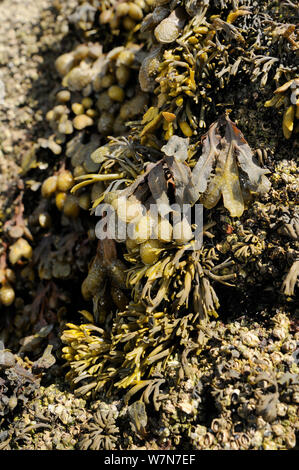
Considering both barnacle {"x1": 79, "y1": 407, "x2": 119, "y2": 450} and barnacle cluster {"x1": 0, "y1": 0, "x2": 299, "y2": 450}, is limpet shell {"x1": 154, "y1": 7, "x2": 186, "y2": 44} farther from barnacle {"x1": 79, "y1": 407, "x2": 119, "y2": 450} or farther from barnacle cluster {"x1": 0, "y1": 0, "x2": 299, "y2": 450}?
barnacle {"x1": 79, "y1": 407, "x2": 119, "y2": 450}

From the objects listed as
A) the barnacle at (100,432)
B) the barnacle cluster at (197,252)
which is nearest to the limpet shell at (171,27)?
the barnacle cluster at (197,252)

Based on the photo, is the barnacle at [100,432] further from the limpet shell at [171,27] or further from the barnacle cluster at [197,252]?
the limpet shell at [171,27]

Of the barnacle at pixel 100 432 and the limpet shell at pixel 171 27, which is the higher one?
the limpet shell at pixel 171 27

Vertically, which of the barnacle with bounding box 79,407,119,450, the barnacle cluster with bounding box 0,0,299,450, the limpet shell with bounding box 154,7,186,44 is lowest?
the barnacle with bounding box 79,407,119,450

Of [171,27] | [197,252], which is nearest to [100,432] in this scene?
[197,252]

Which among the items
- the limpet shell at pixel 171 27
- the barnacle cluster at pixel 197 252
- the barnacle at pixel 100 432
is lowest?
the barnacle at pixel 100 432

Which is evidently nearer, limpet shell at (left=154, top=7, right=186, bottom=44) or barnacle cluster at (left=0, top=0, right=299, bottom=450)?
barnacle cluster at (left=0, top=0, right=299, bottom=450)

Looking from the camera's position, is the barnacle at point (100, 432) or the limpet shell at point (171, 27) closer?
the barnacle at point (100, 432)

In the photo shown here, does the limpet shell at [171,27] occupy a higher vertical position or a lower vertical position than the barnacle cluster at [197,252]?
higher

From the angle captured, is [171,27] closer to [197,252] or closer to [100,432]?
[197,252]

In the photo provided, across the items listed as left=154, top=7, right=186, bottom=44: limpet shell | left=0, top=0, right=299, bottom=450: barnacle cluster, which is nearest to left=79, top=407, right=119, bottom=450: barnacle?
left=0, top=0, right=299, bottom=450: barnacle cluster

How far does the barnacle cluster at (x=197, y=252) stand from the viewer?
1510 millimetres

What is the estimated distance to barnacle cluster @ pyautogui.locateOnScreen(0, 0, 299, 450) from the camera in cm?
151

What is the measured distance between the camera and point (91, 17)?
2492 mm
